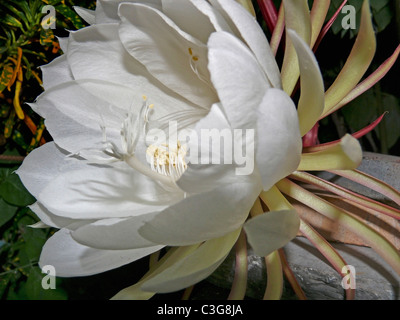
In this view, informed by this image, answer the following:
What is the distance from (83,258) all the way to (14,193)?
245 millimetres

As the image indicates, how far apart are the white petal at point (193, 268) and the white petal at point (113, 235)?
0.05 metres

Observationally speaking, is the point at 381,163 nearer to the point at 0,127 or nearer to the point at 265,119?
the point at 265,119

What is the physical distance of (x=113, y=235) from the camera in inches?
18.2

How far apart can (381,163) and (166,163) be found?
0.33m

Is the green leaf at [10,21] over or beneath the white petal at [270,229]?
over

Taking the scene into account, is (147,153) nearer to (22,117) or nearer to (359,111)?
(22,117)

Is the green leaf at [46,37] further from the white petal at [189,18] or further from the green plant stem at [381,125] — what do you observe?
the green plant stem at [381,125]

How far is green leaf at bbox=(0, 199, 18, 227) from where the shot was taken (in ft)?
2.27

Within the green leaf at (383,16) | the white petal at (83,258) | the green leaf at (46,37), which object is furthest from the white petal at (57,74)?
the green leaf at (383,16)

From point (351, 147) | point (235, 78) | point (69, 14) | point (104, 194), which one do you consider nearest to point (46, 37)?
point (69, 14)

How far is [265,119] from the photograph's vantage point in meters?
0.39

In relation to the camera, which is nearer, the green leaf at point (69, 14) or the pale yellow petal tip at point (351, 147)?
the pale yellow petal tip at point (351, 147)

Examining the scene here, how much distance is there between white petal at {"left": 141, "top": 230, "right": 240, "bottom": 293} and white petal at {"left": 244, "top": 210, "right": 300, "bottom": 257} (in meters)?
0.06

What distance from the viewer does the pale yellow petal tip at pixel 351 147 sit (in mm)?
391
